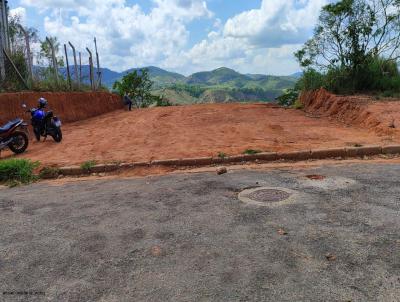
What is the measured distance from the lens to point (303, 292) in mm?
3031

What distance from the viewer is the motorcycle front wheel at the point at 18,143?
1044cm

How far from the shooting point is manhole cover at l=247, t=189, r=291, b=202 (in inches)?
209

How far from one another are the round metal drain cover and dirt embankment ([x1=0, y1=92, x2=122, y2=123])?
1065 cm

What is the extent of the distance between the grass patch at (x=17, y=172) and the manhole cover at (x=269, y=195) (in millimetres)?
4730

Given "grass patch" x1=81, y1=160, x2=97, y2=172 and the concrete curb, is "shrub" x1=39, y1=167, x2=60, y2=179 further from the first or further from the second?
"grass patch" x1=81, y1=160, x2=97, y2=172

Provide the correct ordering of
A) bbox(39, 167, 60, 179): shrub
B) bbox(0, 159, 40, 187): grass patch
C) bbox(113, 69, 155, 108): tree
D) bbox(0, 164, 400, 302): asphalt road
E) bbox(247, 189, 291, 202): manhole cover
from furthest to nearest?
bbox(113, 69, 155, 108): tree → bbox(39, 167, 60, 179): shrub → bbox(0, 159, 40, 187): grass patch → bbox(247, 189, 291, 202): manhole cover → bbox(0, 164, 400, 302): asphalt road

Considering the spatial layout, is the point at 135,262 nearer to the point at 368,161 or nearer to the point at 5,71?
the point at 368,161

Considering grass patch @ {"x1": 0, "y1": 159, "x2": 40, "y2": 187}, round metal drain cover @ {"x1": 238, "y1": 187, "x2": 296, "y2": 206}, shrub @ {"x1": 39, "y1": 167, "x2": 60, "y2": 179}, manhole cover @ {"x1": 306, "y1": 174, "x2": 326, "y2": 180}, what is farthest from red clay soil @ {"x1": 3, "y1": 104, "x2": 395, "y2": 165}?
round metal drain cover @ {"x1": 238, "y1": 187, "x2": 296, "y2": 206}

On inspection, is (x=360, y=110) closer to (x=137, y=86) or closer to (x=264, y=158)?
(x=264, y=158)

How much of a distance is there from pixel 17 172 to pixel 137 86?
25502 mm

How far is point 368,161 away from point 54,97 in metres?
12.7

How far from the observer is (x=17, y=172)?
8141mm

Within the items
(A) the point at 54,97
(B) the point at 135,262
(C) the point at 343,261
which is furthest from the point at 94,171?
(A) the point at 54,97

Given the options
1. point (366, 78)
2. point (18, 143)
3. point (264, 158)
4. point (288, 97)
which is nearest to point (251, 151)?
point (264, 158)
